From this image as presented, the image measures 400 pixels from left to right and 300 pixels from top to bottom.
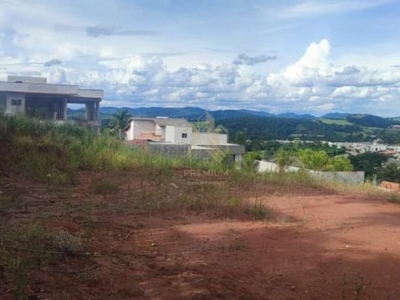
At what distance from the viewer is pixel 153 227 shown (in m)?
6.10

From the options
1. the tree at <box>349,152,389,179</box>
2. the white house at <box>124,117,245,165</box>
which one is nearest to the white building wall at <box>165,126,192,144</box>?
the white house at <box>124,117,245,165</box>

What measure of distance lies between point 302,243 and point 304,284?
1.46 metres

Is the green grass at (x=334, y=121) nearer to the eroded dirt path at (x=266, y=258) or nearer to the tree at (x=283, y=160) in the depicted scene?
the tree at (x=283, y=160)

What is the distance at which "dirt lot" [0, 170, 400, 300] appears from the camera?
3809 millimetres

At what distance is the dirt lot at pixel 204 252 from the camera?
3809 mm

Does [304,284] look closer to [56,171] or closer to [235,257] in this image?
[235,257]

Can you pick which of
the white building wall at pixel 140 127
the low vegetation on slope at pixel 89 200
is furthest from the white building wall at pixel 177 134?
the low vegetation on slope at pixel 89 200

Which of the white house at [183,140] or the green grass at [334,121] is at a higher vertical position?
the green grass at [334,121]

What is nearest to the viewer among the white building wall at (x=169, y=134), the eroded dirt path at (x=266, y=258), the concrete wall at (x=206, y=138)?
the eroded dirt path at (x=266, y=258)

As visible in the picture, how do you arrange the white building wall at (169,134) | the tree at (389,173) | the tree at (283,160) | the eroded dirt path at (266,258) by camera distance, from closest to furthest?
the eroded dirt path at (266,258), the tree at (283,160), the tree at (389,173), the white building wall at (169,134)

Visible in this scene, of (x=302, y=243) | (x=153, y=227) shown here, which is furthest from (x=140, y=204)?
(x=302, y=243)

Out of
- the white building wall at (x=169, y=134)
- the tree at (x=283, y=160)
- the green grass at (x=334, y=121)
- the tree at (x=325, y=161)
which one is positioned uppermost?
the green grass at (x=334, y=121)

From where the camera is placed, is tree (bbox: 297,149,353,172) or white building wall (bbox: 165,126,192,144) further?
white building wall (bbox: 165,126,192,144)

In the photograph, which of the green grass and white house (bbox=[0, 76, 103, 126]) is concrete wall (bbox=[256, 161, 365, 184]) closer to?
white house (bbox=[0, 76, 103, 126])
